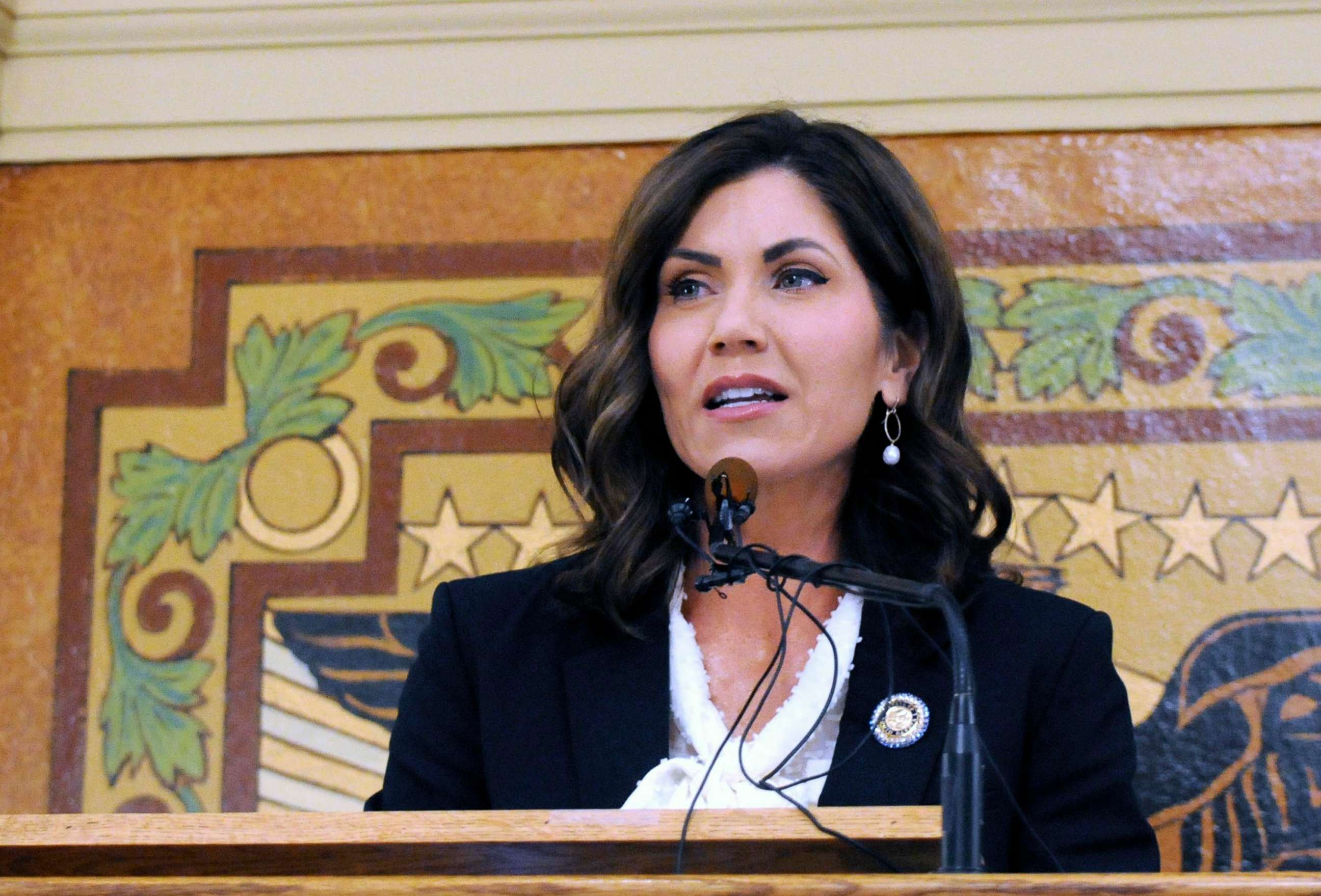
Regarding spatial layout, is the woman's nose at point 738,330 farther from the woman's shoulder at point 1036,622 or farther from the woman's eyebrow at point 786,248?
the woman's shoulder at point 1036,622

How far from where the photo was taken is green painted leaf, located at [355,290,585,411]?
122 inches

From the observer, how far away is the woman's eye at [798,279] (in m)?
2.42

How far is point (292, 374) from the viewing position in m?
3.15

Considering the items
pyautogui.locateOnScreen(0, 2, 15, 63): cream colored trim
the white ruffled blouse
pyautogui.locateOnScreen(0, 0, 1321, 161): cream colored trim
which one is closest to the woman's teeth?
the white ruffled blouse

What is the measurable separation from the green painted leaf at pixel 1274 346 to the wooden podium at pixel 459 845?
5.93 feet

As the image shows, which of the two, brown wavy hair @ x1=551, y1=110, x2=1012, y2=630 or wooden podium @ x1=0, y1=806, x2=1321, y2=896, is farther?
brown wavy hair @ x1=551, y1=110, x2=1012, y2=630

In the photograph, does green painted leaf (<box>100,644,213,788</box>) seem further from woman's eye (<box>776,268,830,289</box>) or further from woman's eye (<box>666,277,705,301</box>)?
woman's eye (<box>776,268,830,289</box>)

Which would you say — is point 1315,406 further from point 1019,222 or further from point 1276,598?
point 1019,222

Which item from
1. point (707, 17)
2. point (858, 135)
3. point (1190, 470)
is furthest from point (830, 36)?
point (1190, 470)

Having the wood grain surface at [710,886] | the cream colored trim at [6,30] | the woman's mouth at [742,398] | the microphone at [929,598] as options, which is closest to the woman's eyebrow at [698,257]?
the woman's mouth at [742,398]

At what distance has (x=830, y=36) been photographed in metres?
3.17

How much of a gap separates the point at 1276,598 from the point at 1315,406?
1.10 ft

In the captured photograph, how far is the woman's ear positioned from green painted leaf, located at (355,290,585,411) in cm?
75

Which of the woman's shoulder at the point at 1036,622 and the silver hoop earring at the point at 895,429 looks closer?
the woman's shoulder at the point at 1036,622
